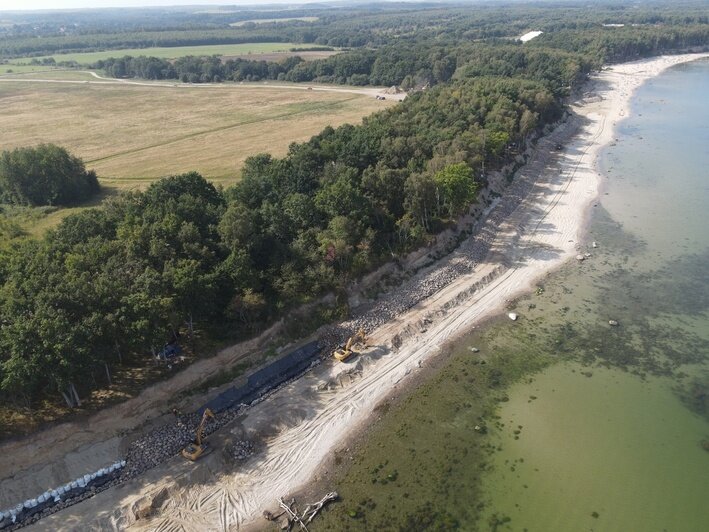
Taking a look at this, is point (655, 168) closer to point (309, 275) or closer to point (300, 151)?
point (300, 151)

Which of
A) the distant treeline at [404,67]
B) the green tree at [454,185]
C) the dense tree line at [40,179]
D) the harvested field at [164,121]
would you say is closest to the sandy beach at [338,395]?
the green tree at [454,185]

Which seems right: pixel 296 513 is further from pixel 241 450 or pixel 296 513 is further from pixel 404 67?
pixel 404 67

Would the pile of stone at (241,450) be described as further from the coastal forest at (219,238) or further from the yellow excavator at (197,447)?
the coastal forest at (219,238)

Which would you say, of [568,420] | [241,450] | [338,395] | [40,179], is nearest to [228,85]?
[40,179]

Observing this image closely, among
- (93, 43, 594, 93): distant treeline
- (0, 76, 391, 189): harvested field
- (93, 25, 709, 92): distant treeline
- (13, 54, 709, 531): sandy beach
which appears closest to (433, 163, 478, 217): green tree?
(13, 54, 709, 531): sandy beach

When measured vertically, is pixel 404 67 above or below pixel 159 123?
above
